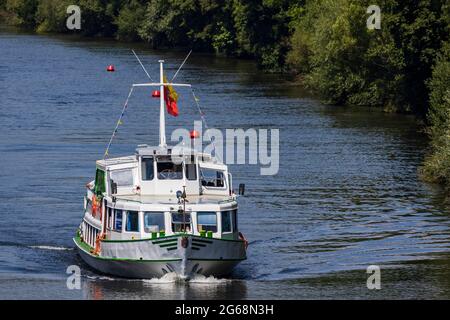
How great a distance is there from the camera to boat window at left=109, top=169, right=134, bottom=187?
4872cm

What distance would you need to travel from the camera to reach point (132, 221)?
153 feet

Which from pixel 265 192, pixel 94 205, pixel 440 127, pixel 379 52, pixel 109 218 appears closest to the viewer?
pixel 109 218

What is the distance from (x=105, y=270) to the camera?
157 ft

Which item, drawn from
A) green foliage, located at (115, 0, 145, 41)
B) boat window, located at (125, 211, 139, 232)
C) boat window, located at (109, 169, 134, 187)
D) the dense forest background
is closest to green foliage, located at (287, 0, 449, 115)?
the dense forest background

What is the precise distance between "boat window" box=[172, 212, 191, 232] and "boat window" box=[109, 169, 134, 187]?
325 cm

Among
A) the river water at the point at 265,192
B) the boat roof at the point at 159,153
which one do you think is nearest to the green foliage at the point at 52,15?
the river water at the point at 265,192

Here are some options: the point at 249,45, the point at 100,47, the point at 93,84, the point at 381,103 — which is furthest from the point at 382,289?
the point at 100,47

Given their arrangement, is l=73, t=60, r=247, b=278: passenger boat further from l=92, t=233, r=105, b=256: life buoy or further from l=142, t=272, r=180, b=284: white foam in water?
l=142, t=272, r=180, b=284: white foam in water

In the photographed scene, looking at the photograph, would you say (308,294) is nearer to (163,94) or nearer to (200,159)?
(200,159)

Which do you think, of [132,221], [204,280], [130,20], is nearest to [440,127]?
[204,280]

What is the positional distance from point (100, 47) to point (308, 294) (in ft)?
338

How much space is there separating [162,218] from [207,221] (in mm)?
1655

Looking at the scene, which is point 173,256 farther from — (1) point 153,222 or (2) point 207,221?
(2) point 207,221

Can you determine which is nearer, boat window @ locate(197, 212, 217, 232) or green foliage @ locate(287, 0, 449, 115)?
boat window @ locate(197, 212, 217, 232)
